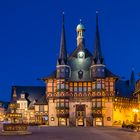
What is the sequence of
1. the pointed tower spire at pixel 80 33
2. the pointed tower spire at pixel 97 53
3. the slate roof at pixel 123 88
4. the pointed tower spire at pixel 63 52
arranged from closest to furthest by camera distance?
the pointed tower spire at pixel 97 53 → the pointed tower spire at pixel 63 52 → the pointed tower spire at pixel 80 33 → the slate roof at pixel 123 88

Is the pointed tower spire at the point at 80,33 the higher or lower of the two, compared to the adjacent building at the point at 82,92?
higher

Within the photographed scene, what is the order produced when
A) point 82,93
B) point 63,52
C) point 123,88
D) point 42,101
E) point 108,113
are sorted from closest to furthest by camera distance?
point 108,113
point 82,93
point 63,52
point 42,101
point 123,88

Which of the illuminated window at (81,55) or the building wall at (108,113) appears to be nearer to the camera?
the building wall at (108,113)

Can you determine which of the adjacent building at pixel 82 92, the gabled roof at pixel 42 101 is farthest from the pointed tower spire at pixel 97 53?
the gabled roof at pixel 42 101

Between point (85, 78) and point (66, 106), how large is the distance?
862 centimetres

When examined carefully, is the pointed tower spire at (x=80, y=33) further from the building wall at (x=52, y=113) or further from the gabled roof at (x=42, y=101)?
the building wall at (x=52, y=113)

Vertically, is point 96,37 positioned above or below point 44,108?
above

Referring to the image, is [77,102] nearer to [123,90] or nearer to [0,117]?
[123,90]

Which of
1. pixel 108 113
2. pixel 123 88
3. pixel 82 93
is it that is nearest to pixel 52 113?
pixel 82 93

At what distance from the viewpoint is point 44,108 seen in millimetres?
106000

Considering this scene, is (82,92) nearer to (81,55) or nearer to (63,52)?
(81,55)

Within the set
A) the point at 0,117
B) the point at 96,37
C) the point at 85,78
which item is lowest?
the point at 0,117

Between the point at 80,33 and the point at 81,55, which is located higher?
the point at 80,33

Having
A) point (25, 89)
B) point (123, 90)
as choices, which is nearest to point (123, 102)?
point (123, 90)
